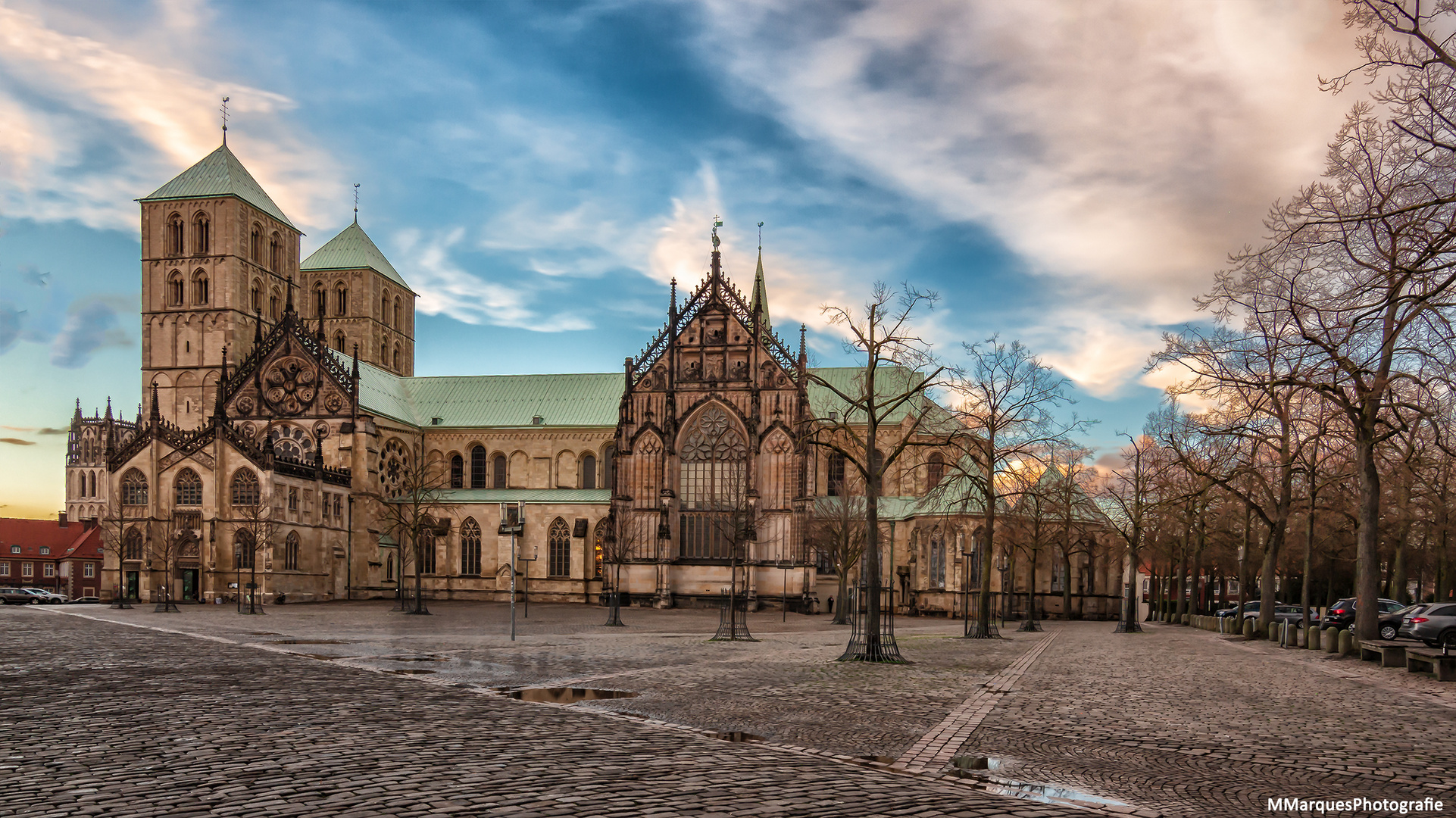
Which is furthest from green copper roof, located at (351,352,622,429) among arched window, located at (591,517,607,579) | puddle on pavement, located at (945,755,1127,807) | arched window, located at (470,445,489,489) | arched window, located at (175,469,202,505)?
puddle on pavement, located at (945,755,1127,807)

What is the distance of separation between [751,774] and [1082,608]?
64.6 meters

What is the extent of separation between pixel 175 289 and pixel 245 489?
27.4m

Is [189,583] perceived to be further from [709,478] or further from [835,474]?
[835,474]

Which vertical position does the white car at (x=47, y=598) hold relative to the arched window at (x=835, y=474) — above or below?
below

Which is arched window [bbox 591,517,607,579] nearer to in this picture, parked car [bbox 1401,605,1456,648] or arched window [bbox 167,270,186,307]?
arched window [bbox 167,270,186,307]

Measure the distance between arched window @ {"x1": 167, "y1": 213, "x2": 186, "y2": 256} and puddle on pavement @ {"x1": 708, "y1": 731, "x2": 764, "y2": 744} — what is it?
82760 millimetres

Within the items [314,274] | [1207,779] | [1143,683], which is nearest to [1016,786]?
[1207,779]

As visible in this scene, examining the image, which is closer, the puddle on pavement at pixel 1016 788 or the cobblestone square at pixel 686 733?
the cobblestone square at pixel 686 733

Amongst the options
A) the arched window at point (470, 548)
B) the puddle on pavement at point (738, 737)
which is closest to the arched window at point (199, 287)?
the arched window at point (470, 548)

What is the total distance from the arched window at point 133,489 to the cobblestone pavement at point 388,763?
52.0 m

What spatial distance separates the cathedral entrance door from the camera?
2480 inches

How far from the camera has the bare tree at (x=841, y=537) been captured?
56.1m

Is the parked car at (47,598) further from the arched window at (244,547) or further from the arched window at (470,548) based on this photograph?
the arched window at (470,548)

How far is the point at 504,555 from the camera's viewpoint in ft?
241
